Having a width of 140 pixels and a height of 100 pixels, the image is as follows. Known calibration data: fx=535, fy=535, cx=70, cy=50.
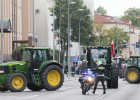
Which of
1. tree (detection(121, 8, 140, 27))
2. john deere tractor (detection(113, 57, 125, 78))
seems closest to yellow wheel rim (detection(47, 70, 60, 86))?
john deere tractor (detection(113, 57, 125, 78))

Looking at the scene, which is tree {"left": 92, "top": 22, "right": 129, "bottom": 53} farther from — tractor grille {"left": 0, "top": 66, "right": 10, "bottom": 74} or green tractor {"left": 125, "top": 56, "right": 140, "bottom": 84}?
tractor grille {"left": 0, "top": 66, "right": 10, "bottom": 74}

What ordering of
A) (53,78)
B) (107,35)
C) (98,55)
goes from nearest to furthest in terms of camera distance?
1. (53,78)
2. (98,55)
3. (107,35)

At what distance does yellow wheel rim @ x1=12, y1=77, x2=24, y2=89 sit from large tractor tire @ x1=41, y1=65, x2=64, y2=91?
45.9 inches

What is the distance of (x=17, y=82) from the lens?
29188mm

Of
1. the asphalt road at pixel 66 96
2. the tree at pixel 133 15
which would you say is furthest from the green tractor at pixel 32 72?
the tree at pixel 133 15

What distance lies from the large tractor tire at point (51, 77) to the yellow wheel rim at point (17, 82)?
1167 millimetres

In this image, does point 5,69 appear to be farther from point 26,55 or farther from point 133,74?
point 133,74

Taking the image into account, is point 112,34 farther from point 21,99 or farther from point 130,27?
point 21,99

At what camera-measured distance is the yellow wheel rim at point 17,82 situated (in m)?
29.1

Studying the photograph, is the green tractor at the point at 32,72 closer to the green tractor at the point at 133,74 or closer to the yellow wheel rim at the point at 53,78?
the yellow wheel rim at the point at 53,78

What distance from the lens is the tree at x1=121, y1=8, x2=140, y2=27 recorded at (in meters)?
182

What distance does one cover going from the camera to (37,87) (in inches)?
1228

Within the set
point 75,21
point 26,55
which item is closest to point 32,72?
point 26,55

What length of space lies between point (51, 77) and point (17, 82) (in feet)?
6.90
